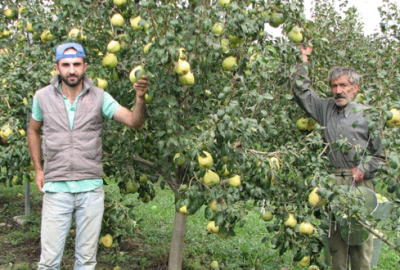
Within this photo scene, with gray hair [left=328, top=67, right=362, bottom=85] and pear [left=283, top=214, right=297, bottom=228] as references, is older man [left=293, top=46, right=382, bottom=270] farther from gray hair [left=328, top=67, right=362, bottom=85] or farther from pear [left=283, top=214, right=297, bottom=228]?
pear [left=283, top=214, right=297, bottom=228]

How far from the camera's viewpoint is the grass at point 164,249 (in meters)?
3.59

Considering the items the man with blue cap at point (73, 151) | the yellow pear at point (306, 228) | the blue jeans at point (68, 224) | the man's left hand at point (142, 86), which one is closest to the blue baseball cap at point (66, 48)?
the man with blue cap at point (73, 151)

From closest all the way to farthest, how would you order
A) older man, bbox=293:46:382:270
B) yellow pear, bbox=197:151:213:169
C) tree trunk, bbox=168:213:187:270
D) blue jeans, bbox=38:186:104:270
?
yellow pear, bbox=197:151:213:169
blue jeans, bbox=38:186:104:270
older man, bbox=293:46:382:270
tree trunk, bbox=168:213:187:270

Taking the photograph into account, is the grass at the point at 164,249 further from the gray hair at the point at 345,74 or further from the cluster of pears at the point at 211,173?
the gray hair at the point at 345,74

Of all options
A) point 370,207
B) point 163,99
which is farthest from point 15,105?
point 370,207

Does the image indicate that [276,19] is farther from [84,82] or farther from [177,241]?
[177,241]

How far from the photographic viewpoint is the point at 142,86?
2178mm

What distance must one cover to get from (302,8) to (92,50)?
1.28 metres

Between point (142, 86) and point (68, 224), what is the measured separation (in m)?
0.90

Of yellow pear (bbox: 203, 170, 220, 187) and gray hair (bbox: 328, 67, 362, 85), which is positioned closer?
yellow pear (bbox: 203, 170, 220, 187)

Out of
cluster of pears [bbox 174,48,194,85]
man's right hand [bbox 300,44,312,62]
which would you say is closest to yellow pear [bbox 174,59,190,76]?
cluster of pears [bbox 174,48,194,85]

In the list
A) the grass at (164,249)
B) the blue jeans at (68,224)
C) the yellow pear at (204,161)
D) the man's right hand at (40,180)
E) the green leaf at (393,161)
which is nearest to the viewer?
the green leaf at (393,161)

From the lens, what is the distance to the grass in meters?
3.59

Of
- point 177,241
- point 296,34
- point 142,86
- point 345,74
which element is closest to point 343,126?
point 345,74
